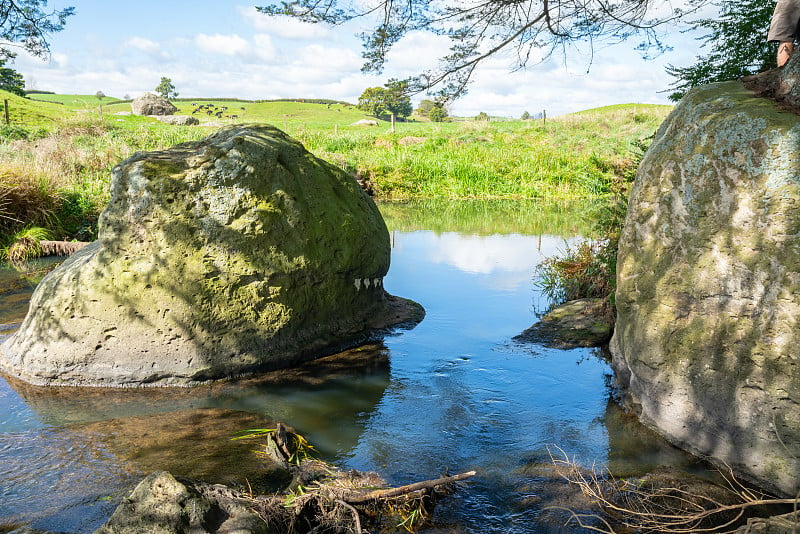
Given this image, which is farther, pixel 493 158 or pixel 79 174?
pixel 493 158

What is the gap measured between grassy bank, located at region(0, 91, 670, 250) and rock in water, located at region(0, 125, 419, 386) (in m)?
4.96

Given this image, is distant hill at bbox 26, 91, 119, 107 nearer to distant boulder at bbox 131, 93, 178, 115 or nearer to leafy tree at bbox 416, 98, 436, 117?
distant boulder at bbox 131, 93, 178, 115

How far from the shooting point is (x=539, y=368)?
6641mm

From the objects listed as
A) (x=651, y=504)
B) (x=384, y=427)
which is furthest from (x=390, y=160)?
(x=651, y=504)

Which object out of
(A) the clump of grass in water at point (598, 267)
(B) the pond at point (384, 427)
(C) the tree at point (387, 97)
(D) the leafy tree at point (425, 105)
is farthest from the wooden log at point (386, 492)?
(D) the leafy tree at point (425, 105)

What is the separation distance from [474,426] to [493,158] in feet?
69.1

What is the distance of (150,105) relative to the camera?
54.5m

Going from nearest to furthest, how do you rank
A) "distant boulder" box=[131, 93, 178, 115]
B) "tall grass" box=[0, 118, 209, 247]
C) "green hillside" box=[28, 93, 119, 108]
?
"tall grass" box=[0, 118, 209, 247]
"distant boulder" box=[131, 93, 178, 115]
"green hillside" box=[28, 93, 119, 108]

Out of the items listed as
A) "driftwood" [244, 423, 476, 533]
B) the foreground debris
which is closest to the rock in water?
the foreground debris

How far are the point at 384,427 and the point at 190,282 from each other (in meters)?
2.49

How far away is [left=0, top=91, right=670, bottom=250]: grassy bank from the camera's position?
12.8 m

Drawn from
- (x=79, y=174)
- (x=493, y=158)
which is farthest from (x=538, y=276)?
(x=493, y=158)

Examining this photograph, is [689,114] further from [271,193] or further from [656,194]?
[271,193]

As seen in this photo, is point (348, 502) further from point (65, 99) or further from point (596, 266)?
point (65, 99)
